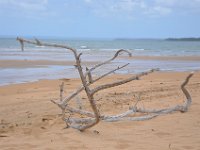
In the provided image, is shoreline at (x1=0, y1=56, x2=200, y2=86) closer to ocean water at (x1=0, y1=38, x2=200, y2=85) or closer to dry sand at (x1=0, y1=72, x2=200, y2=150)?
ocean water at (x1=0, y1=38, x2=200, y2=85)

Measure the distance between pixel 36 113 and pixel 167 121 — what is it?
9.18ft

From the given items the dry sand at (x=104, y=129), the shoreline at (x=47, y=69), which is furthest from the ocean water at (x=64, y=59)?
the dry sand at (x=104, y=129)

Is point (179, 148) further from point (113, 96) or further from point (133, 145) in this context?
point (113, 96)

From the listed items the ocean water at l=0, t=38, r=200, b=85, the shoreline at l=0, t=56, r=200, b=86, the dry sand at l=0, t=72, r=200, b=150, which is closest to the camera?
the dry sand at l=0, t=72, r=200, b=150

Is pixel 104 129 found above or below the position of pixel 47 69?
below

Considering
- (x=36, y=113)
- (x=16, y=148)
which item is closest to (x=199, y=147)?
(x=16, y=148)

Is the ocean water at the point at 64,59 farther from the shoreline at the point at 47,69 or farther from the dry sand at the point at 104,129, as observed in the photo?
the dry sand at the point at 104,129

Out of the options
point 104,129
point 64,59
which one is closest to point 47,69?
point 64,59

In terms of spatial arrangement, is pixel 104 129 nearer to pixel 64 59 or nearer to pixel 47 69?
pixel 47 69

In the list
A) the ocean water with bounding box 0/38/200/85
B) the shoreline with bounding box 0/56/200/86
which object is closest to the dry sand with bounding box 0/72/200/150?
the shoreline with bounding box 0/56/200/86

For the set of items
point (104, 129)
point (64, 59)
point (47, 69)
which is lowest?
point (104, 129)

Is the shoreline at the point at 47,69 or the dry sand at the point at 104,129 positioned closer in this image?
the dry sand at the point at 104,129

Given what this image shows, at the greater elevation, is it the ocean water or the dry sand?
the ocean water

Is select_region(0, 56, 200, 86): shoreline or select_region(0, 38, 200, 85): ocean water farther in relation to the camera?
select_region(0, 38, 200, 85): ocean water
